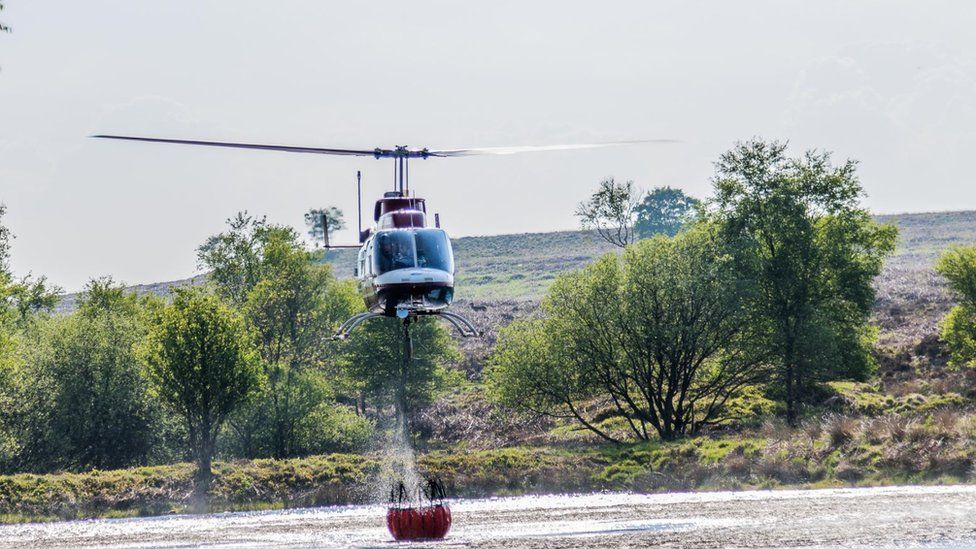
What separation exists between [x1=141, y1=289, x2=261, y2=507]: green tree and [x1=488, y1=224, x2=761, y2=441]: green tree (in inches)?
607

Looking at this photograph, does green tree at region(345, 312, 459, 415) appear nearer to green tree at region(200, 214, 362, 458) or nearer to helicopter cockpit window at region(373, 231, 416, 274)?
green tree at region(200, 214, 362, 458)

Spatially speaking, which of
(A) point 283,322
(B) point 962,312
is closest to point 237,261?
(A) point 283,322

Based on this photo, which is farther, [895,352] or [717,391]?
[895,352]

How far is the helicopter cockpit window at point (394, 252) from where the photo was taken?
40250 mm

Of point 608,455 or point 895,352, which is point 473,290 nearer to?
point 895,352

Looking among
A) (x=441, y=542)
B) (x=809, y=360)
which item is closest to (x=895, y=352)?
(x=809, y=360)

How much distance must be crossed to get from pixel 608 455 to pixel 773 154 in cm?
2170

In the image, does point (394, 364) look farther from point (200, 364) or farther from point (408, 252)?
point (408, 252)

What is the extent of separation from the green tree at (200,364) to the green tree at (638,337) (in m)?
15.4

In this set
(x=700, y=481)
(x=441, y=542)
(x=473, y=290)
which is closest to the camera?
(x=441, y=542)

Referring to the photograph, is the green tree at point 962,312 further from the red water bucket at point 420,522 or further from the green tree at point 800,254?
the red water bucket at point 420,522

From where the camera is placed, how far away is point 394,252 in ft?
132

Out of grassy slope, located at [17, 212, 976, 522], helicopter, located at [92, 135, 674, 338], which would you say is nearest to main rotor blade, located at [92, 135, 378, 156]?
helicopter, located at [92, 135, 674, 338]

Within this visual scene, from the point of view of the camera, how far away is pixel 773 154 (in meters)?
78.5
